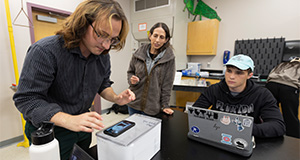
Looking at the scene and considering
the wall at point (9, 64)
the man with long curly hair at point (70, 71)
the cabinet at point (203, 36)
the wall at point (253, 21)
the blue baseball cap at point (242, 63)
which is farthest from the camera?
the cabinet at point (203, 36)

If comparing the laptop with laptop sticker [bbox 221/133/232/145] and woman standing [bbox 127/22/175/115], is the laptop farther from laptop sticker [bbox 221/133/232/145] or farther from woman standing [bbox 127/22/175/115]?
woman standing [bbox 127/22/175/115]

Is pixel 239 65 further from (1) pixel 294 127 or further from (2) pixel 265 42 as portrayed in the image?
(2) pixel 265 42

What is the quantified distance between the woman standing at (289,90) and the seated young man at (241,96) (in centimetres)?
107

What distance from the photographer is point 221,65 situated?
3393 millimetres

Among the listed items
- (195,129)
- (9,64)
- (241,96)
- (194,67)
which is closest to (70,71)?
(195,129)

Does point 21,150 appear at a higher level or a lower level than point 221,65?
lower

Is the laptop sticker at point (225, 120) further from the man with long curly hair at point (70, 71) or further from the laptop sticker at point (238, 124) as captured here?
the man with long curly hair at point (70, 71)

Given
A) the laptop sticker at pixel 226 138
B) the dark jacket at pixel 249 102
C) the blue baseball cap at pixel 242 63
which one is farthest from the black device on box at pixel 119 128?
the blue baseball cap at pixel 242 63

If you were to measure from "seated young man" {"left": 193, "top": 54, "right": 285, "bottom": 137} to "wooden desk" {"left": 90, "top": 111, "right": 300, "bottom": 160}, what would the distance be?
0.94ft

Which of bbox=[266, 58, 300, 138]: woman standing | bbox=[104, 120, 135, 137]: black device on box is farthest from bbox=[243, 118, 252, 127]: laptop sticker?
bbox=[266, 58, 300, 138]: woman standing

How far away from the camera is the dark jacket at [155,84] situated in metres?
1.54

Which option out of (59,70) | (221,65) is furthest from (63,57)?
(221,65)

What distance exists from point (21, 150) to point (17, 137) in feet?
1.02

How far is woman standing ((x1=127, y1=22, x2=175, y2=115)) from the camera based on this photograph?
153 centimetres
